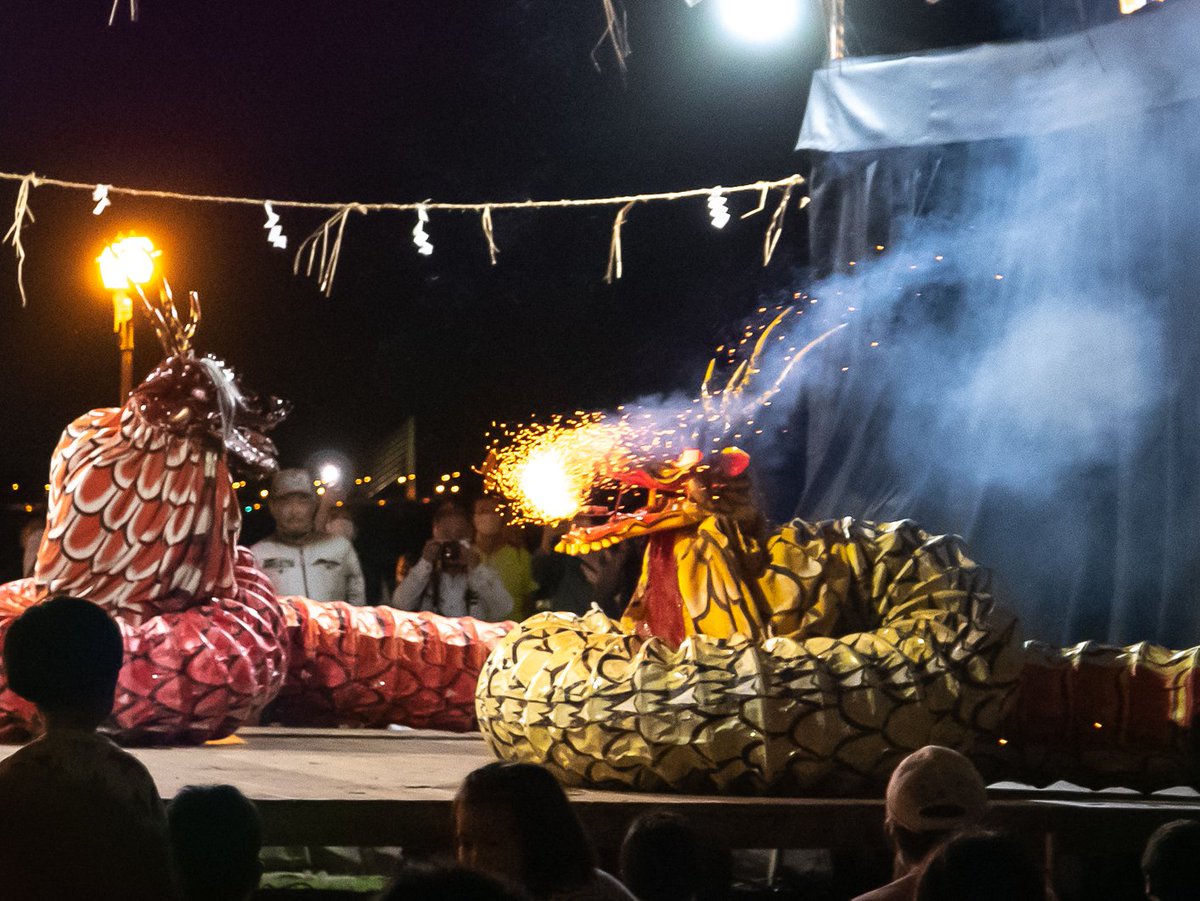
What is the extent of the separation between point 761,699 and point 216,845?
5.88 ft

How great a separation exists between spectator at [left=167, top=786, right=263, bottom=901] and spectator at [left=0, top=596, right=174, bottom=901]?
0.15m

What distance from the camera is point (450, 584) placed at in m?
6.78

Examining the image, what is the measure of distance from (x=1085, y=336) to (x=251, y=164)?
15.5ft

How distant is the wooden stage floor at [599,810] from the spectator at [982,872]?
159cm

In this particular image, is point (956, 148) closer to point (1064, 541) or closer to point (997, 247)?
point (997, 247)

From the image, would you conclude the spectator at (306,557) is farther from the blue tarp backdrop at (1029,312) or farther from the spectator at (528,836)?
the spectator at (528,836)

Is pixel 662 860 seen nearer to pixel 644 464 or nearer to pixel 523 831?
pixel 523 831

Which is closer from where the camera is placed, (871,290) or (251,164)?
(871,290)

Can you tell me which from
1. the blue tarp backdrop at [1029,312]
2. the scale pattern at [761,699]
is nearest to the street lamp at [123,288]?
the blue tarp backdrop at [1029,312]

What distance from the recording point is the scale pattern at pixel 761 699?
12.5ft

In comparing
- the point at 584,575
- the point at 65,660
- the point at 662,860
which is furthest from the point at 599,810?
the point at 584,575

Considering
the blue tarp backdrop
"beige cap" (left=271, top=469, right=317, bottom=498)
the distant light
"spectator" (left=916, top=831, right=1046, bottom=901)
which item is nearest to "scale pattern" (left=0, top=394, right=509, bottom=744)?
"beige cap" (left=271, top=469, right=317, bottom=498)

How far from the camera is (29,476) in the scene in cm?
1091

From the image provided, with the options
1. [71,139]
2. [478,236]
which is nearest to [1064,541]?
[478,236]
